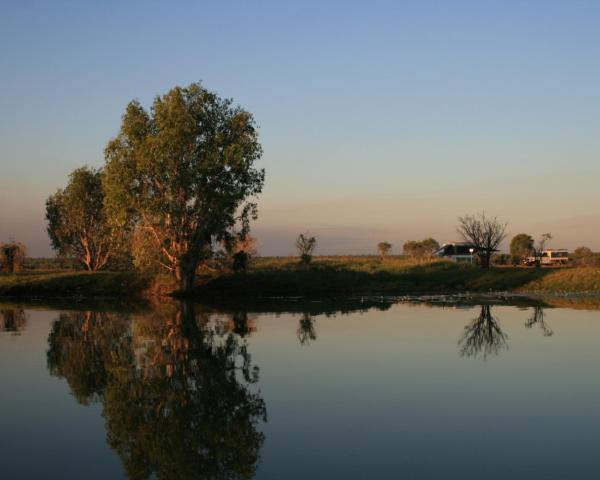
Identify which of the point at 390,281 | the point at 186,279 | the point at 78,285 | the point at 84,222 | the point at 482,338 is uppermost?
the point at 84,222

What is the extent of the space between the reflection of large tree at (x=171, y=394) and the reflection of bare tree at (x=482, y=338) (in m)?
7.34

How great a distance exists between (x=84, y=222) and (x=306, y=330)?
51.9 m

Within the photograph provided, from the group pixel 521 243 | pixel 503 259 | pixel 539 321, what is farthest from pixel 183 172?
pixel 521 243

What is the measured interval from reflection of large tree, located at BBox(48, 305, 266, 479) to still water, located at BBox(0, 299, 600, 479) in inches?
2.0

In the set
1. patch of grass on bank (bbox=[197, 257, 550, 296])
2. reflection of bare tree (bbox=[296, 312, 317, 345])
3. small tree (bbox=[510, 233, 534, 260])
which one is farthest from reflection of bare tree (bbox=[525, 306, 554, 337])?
small tree (bbox=[510, 233, 534, 260])

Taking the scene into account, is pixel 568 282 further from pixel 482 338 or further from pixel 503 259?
pixel 503 259

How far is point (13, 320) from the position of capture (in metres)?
35.2

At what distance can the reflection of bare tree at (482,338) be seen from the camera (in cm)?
2172

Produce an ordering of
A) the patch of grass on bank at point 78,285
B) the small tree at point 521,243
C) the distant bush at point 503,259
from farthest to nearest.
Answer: the small tree at point 521,243
the distant bush at point 503,259
the patch of grass on bank at point 78,285

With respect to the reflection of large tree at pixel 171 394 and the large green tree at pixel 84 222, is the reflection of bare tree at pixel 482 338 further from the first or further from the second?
the large green tree at pixel 84 222

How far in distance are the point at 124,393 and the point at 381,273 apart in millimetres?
44566

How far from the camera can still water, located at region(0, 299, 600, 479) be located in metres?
10.2

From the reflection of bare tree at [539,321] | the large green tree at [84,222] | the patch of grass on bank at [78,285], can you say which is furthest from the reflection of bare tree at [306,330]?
the large green tree at [84,222]

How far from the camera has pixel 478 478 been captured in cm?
933
